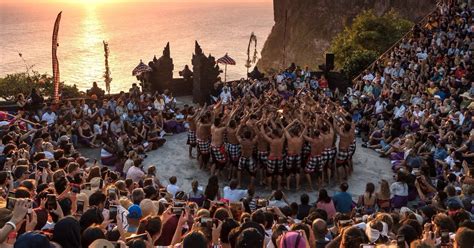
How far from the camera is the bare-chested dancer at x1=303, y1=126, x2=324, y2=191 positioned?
13.1 m

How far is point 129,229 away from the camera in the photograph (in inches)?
283

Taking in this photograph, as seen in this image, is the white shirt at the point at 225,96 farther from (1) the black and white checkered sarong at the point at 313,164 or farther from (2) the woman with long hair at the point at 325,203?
(2) the woman with long hair at the point at 325,203

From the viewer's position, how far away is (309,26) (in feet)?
279

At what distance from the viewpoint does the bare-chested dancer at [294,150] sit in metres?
13.0

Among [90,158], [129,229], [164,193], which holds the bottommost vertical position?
[90,158]

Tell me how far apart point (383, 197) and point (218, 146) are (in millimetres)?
4553

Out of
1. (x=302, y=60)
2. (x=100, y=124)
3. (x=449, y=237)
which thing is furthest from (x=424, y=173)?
(x=302, y=60)

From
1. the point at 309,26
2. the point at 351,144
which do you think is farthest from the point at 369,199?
the point at 309,26

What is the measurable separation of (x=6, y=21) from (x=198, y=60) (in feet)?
604

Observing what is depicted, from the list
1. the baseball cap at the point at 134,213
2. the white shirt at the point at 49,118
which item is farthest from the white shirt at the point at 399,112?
the baseball cap at the point at 134,213

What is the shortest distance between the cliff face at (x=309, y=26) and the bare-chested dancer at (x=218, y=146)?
183ft

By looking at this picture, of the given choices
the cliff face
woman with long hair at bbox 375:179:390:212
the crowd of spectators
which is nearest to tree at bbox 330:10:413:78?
the crowd of spectators

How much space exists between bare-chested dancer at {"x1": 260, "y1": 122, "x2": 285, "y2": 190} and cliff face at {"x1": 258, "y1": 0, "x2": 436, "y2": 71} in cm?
5586

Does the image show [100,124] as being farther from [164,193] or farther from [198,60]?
[164,193]
